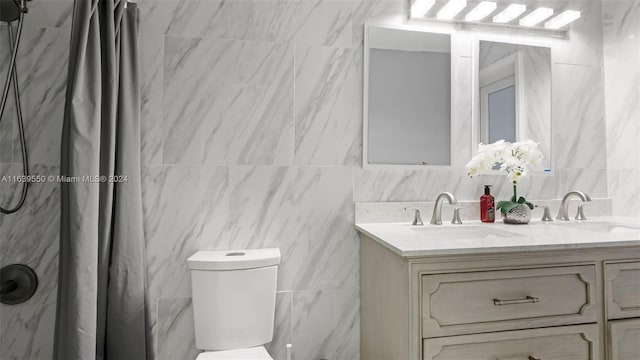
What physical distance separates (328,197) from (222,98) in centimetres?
68

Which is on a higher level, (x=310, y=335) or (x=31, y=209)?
(x=31, y=209)

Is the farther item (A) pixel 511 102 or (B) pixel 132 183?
(A) pixel 511 102

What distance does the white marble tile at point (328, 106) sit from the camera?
1680 millimetres

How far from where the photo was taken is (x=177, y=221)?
158cm

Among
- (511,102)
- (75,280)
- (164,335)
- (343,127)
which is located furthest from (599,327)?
(75,280)

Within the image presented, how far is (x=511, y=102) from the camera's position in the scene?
1862 mm

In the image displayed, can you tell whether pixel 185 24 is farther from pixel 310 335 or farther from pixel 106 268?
pixel 310 335

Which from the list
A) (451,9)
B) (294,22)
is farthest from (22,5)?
(451,9)

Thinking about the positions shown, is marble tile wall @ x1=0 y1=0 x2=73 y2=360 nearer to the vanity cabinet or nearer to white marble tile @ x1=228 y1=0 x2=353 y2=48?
white marble tile @ x1=228 y1=0 x2=353 y2=48

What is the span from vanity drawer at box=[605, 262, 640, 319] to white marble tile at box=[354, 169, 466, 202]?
70cm

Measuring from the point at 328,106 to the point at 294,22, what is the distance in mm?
437

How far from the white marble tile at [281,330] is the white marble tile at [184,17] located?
1284mm

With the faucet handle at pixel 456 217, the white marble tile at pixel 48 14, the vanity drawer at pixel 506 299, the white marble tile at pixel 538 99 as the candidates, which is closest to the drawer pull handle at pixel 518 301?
the vanity drawer at pixel 506 299

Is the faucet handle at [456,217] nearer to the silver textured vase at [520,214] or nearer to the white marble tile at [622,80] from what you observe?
the silver textured vase at [520,214]
